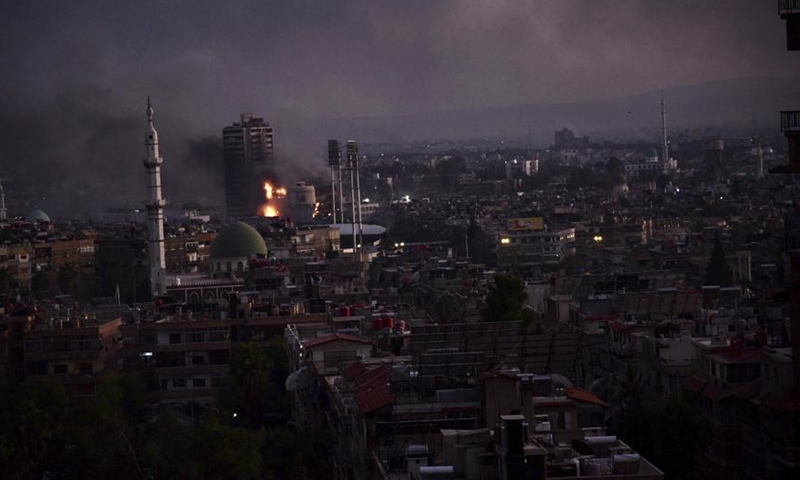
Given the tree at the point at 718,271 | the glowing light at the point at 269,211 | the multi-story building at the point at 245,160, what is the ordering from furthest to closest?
1. the multi-story building at the point at 245,160
2. the glowing light at the point at 269,211
3. the tree at the point at 718,271

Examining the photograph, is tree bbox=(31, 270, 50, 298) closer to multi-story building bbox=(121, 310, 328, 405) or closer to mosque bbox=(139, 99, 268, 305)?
mosque bbox=(139, 99, 268, 305)

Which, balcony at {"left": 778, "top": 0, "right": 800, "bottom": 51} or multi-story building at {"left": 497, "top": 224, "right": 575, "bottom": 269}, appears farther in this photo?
multi-story building at {"left": 497, "top": 224, "right": 575, "bottom": 269}

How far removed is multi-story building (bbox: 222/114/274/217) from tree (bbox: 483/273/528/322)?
170 feet

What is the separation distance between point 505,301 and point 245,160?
187 ft

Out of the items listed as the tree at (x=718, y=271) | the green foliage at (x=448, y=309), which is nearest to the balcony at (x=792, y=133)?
the green foliage at (x=448, y=309)

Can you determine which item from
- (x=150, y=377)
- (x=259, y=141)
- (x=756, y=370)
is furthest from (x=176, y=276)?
(x=259, y=141)

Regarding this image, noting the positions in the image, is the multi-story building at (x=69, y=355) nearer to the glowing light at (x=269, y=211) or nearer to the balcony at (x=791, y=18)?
the balcony at (x=791, y=18)

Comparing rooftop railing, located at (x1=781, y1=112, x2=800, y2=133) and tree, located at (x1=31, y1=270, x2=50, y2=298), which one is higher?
rooftop railing, located at (x1=781, y1=112, x2=800, y2=133)

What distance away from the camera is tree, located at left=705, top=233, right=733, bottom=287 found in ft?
95.3

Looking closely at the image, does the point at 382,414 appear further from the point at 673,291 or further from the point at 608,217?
the point at 608,217

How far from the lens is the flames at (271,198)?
71.3 m

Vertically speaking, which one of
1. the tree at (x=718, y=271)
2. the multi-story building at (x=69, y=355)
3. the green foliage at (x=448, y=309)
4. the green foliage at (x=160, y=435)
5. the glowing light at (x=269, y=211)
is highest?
the glowing light at (x=269, y=211)

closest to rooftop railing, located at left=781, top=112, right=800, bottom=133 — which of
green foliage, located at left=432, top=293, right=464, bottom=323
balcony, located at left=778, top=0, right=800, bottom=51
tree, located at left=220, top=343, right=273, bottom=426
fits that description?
balcony, located at left=778, top=0, right=800, bottom=51

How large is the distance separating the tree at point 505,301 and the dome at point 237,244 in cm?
1510
